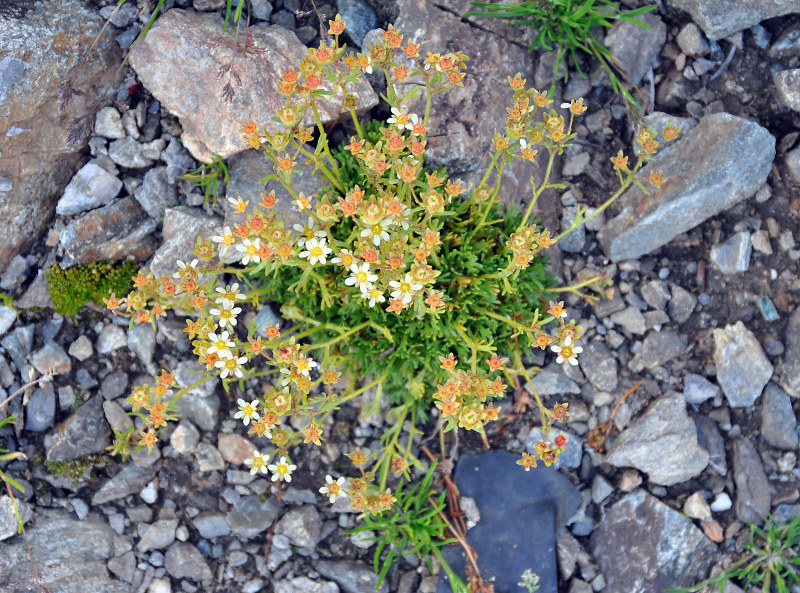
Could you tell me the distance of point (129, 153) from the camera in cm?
504

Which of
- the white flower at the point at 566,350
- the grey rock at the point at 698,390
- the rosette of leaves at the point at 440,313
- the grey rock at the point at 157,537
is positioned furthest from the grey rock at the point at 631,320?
the grey rock at the point at 157,537

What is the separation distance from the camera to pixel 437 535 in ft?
15.8

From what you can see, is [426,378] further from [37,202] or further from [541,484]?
[37,202]

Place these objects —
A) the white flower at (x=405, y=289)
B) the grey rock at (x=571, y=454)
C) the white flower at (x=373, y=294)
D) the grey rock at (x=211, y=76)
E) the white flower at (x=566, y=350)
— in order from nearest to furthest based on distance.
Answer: the white flower at (x=405, y=289) < the white flower at (x=373, y=294) < the white flower at (x=566, y=350) < the grey rock at (x=211, y=76) < the grey rock at (x=571, y=454)

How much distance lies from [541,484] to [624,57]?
3.19 meters

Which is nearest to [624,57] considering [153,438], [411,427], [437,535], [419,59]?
[419,59]

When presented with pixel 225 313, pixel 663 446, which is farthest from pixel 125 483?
pixel 663 446

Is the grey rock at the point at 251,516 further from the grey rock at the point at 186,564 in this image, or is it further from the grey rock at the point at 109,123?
the grey rock at the point at 109,123

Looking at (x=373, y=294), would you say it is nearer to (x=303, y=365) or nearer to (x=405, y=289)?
(x=405, y=289)

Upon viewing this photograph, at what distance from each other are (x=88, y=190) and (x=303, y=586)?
128 inches

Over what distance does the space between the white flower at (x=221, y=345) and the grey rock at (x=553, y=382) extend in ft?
7.57

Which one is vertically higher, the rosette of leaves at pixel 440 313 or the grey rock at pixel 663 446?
the rosette of leaves at pixel 440 313

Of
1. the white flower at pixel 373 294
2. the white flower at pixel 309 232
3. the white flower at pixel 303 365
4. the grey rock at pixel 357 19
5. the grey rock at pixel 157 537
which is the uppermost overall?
the grey rock at pixel 357 19

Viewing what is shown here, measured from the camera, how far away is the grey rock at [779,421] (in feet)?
16.1
